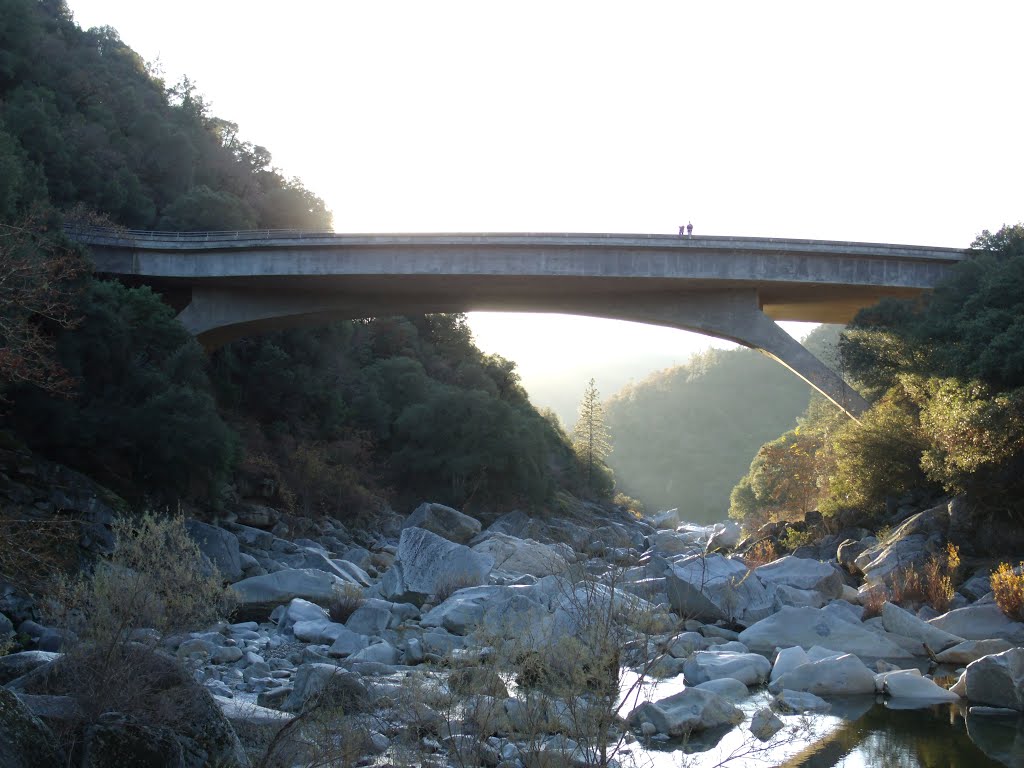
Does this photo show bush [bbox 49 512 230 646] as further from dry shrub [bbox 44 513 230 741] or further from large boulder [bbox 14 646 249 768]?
large boulder [bbox 14 646 249 768]

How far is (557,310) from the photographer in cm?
3127

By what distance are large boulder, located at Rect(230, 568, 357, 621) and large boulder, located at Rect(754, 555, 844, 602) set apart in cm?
755

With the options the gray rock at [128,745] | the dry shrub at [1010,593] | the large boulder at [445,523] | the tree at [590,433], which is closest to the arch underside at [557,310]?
the large boulder at [445,523]

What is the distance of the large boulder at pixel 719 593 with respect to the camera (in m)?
14.3

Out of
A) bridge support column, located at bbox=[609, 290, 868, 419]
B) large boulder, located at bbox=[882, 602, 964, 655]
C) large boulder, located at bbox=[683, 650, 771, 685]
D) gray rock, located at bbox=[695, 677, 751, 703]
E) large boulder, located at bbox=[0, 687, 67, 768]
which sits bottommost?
large boulder, located at bbox=[882, 602, 964, 655]

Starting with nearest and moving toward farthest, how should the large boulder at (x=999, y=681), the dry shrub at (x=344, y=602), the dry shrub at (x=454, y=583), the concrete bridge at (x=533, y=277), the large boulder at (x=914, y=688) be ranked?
the large boulder at (x=999, y=681)
the large boulder at (x=914, y=688)
the dry shrub at (x=344, y=602)
the dry shrub at (x=454, y=583)
the concrete bridge at (x=533, y=277)

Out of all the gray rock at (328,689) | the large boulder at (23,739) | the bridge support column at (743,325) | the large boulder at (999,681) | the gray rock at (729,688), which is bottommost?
the gray rock at (729,688)

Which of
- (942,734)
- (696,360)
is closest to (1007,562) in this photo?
(942,734)

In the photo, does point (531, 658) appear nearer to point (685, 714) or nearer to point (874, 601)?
point (685, 714)

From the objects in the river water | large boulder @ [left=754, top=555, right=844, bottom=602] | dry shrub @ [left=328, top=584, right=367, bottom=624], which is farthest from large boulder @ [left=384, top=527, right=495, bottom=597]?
the river water

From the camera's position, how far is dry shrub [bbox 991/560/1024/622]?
1456cm

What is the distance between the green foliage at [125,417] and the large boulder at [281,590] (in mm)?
7994

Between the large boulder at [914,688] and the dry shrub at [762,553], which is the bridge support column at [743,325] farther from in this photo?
the large boulder at [914,688]

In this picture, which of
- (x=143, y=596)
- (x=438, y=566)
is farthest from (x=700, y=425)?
(x=143, y=596)
